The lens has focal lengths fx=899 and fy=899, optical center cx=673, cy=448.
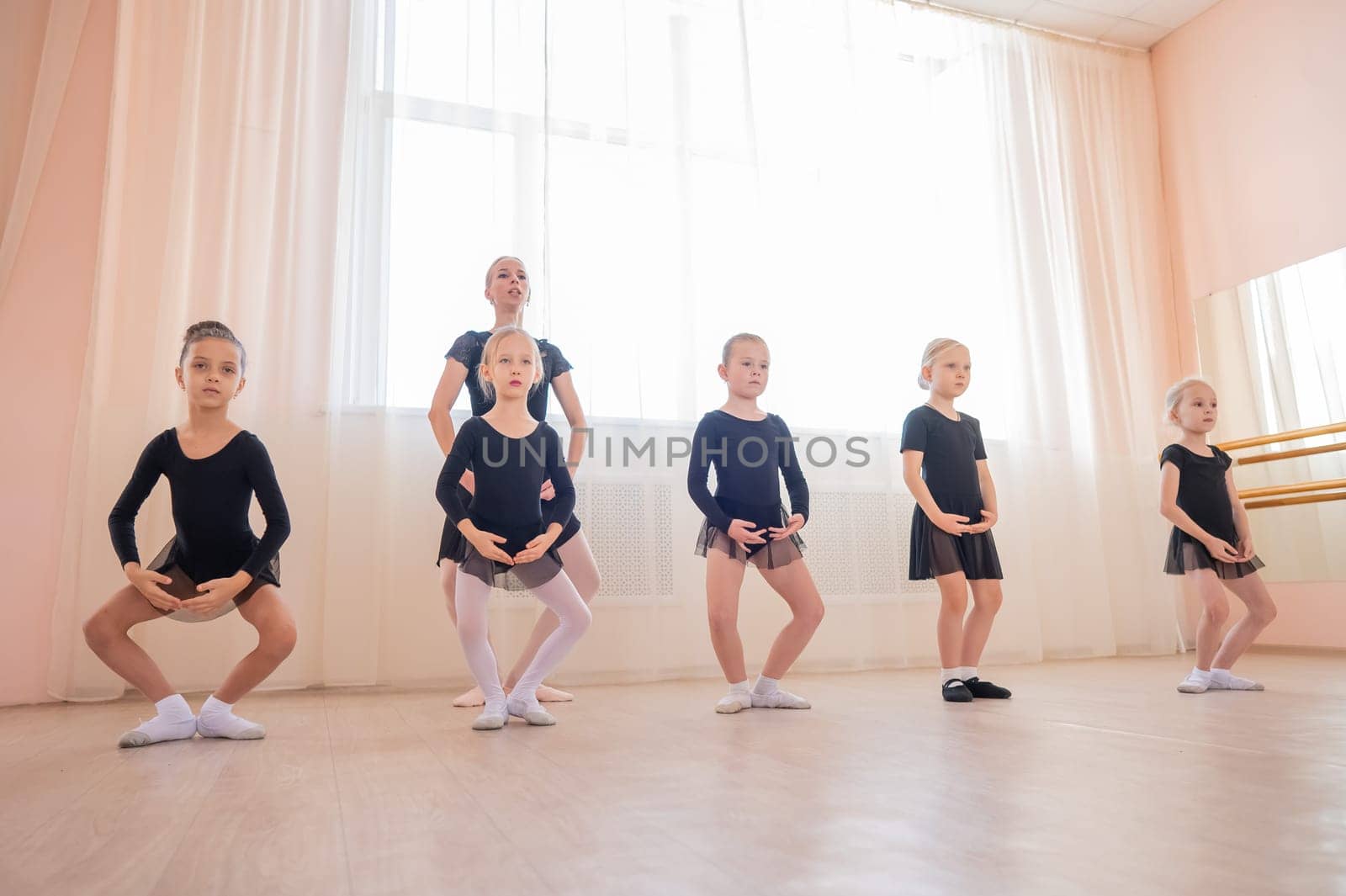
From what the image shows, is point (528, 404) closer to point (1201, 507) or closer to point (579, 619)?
point (579, 619)

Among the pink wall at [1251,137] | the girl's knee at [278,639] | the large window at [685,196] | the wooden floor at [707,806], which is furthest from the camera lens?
the pink wall at [1251,137]

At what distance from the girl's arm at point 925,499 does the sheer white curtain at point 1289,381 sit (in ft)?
8.09

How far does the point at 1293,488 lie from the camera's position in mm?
4055

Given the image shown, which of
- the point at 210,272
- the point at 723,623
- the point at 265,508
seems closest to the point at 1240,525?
the point at 723,623

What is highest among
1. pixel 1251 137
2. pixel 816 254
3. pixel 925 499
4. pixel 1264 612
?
pixel 1251 137

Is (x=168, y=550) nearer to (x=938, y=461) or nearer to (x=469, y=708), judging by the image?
(x=469, y=708)

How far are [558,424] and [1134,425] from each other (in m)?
2.92

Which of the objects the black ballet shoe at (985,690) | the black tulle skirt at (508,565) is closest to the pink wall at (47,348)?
the black tulle skirt at (508,565)

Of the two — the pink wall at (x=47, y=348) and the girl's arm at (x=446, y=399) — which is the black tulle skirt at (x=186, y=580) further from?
→ the pink wall at (x=47, y=348)

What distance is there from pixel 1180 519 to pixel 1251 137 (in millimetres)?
2697

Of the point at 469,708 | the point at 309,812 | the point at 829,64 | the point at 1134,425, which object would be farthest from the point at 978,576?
the point at 829,64

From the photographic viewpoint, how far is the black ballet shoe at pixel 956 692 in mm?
2373

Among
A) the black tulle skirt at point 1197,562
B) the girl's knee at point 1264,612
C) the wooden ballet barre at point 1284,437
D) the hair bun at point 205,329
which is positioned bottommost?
the girl's knee at point 1264,612

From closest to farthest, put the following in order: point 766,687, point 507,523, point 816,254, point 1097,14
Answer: point 507,523 → point 766,687 → point 816,254 → point 1097,14
